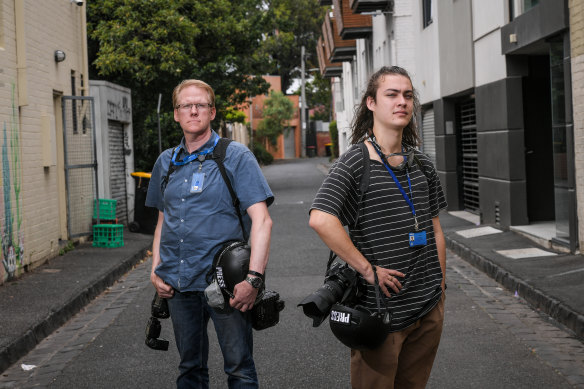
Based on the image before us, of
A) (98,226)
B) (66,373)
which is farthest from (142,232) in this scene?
(66,373)

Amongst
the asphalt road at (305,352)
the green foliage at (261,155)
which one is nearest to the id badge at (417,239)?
the asphalt road at (305,352)

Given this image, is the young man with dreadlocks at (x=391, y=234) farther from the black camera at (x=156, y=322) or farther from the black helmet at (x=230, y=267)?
the black camera at (x=156, y=322)

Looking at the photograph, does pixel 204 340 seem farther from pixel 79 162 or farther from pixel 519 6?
pixel 79 162

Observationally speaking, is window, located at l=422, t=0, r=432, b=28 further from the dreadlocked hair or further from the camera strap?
the camera strap

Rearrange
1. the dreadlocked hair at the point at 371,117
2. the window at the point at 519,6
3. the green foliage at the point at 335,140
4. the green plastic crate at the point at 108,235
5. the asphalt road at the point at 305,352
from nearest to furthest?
1. the dreadlocked hair at the point at 371,117
2. the asphalt road at the point at 305,352
3. the window at the point at 519,6
4. the green plastic crate at the point at 108,235
5. the green foliage at the point at 335,140

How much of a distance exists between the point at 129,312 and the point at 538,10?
693 centimetres

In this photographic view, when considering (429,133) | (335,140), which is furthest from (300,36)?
(429,133)

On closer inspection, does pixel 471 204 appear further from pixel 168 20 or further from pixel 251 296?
pixel 251 296

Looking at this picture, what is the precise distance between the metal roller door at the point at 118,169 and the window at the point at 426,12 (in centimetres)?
801

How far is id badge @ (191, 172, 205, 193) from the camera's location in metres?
3.94

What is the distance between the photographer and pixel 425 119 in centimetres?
2084

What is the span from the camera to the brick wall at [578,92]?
31.8ft

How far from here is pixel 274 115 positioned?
62000mm

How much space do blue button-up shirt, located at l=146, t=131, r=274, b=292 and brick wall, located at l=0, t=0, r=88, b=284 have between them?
613 centimetres
